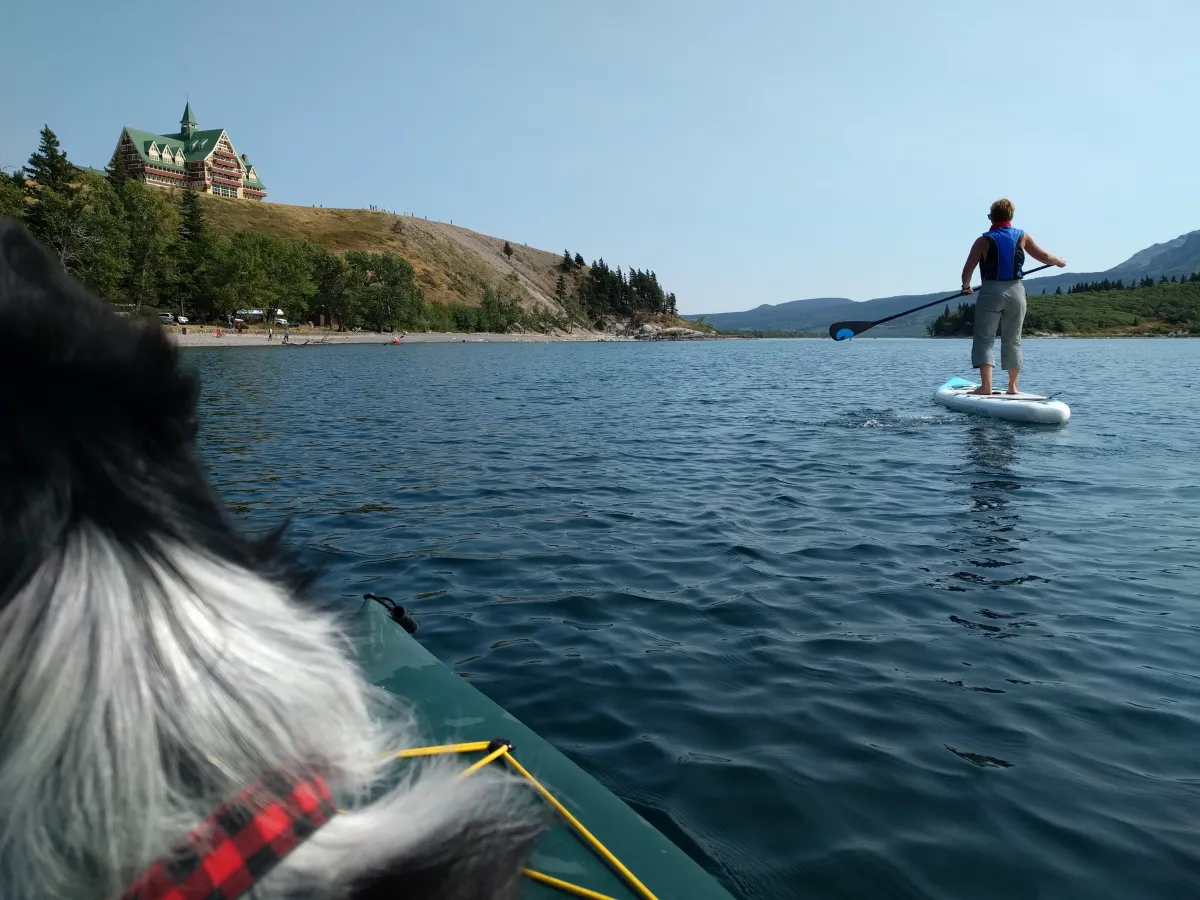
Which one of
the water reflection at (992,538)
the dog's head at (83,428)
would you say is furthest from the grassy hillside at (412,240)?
the dog's head at (83,428)

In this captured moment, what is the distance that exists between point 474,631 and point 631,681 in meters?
1.51

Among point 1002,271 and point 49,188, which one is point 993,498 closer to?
Answer: point 1002,271

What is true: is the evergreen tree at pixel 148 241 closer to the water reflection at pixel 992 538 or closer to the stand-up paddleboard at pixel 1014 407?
the stand-up paddleboard at pixel 1014 407

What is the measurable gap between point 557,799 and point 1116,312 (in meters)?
153

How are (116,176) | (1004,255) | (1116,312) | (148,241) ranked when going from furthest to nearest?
(1116,312) → (116,176) → (148,241) → (1004,255)

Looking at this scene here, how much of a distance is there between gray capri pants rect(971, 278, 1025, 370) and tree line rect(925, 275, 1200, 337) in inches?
4011

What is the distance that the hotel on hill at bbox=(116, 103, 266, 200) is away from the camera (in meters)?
132

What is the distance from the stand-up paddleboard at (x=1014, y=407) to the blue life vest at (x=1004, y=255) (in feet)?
7.85

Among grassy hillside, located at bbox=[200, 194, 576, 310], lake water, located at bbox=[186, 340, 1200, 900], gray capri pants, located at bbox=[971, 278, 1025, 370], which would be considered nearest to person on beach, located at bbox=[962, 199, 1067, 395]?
gray capri pants, located at bbox=[971, 278, 1025, 370]

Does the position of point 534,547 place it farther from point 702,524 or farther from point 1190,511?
point 1190,511

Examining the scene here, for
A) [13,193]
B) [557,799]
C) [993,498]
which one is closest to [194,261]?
[13,193]

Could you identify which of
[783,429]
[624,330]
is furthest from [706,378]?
[624,330]

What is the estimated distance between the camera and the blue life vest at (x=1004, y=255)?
13.2 meters

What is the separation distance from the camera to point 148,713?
0.81 m
